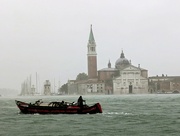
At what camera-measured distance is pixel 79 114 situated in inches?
1775

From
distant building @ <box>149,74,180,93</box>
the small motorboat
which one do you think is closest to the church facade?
distant building @ <box>149,74,180,93</box>

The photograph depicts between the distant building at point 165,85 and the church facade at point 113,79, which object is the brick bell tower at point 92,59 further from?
the distant building at point 165,85

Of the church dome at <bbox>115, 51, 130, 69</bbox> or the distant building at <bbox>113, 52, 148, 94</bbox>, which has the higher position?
the church dome at <bbox>115, 51, 130, 69</bbox>

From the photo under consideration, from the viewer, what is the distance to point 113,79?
175750 millimetres

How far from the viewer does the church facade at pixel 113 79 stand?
177 metres

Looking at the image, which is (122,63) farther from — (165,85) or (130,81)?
(165,85)

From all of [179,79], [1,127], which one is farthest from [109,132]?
[179,79]

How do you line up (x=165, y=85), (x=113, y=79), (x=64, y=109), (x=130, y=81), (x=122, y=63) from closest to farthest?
(x=64, y=109), (x=113, y=79), (x=130, y=81), (x=165, y=85), (x=122, y=63)

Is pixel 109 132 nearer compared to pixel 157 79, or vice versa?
pixel 109 132

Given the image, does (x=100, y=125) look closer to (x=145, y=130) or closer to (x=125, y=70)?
(x=145, y=130)

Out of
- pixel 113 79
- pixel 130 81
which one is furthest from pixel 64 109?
pixel 130 81

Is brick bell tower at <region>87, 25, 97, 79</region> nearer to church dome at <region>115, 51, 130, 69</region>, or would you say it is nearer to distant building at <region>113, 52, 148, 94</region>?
distant building at <region>113, 52, 148, 94</region>

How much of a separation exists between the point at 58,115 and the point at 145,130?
15.2m

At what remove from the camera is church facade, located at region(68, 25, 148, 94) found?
17688 cm
